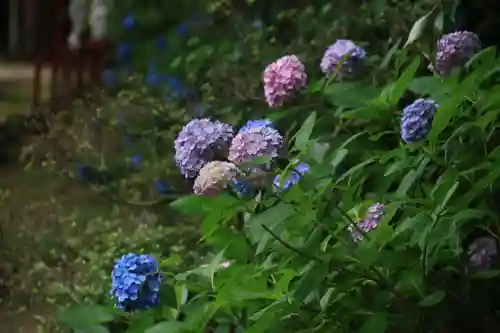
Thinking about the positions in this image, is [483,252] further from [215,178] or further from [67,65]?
[67,65]

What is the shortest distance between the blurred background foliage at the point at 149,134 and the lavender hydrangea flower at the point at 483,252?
2.40 feet

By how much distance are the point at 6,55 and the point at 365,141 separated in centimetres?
855

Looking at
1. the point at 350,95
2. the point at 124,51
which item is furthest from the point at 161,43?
the point at 350,95

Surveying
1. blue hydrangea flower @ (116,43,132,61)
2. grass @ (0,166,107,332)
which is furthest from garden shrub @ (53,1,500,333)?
blue hydrangea flower @ (116,43,132,61)

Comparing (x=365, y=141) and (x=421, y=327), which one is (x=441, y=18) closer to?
(x=365, y=141)

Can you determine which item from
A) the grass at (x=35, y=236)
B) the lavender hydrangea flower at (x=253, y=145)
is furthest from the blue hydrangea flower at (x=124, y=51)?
the lavender hydrangea flower at (x=253, y=145)

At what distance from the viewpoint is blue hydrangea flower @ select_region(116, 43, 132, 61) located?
14.0 ft

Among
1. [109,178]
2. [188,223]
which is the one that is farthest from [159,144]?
[188,223]

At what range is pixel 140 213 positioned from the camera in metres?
2.93

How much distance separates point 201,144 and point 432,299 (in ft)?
1.38

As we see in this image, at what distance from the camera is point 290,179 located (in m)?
1.45

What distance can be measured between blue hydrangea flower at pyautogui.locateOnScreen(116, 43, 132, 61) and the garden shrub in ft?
9.02

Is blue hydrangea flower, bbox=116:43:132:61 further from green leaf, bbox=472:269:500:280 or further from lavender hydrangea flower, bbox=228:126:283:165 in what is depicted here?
green leaf, bbox=472:269:500:280

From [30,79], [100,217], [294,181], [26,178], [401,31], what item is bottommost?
[30,79]
